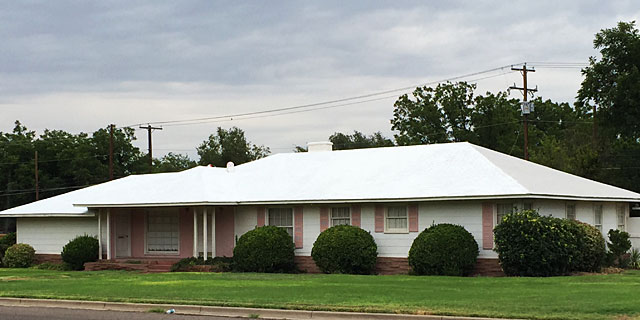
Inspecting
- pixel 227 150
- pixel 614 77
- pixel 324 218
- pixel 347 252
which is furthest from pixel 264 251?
pixel 227 150

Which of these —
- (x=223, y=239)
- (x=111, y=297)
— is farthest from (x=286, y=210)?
(x=111, y=297)

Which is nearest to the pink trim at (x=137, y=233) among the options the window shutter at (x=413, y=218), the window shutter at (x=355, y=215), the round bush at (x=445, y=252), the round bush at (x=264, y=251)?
the round bush at (x=264, y=251)

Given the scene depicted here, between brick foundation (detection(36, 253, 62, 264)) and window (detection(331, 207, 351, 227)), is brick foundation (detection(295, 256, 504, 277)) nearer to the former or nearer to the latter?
window (detection(331, 207, 351, 227))

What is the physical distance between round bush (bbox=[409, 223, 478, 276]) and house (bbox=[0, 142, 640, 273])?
29.4 inches

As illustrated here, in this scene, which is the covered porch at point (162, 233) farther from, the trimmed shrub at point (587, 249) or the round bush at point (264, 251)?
the trimmed shrub at point (587, 249)

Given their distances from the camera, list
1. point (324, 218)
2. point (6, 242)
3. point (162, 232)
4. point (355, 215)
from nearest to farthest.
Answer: point (355, 215) < point (324, 218) < point (162, 232) < point (6, 242)

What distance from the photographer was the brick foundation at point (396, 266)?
27844mm

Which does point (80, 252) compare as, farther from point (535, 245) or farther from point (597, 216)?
point (597, 216)

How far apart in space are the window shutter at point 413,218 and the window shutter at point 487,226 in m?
2.37

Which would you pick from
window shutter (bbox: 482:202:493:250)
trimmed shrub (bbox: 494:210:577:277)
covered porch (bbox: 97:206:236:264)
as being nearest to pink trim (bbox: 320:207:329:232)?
covered porch (bbox: 97:206:236:264)

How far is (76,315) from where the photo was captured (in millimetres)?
18125

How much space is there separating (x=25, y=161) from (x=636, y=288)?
70425mm

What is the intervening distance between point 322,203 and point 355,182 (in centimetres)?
163

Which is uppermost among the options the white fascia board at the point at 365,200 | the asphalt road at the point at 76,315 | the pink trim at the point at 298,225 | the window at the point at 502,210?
the white fascia board at the point at 365,200
